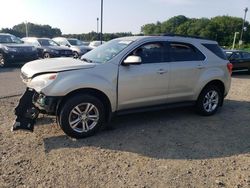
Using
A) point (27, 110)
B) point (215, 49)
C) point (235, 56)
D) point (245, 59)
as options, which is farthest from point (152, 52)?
point (245, 59)

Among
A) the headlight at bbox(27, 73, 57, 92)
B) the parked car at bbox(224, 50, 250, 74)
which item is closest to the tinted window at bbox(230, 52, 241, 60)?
the parked car at bbox(224, 50, 250, 74)

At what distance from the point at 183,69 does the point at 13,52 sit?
10.9 metres

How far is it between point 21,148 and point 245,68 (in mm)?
13072

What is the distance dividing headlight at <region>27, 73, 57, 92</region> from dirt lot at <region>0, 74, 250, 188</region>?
0.89 meters

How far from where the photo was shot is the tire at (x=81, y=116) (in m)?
4.62

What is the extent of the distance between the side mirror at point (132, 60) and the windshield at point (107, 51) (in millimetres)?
278

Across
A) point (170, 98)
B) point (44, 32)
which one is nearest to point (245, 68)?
point (170, 98)

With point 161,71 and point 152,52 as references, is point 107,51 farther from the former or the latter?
point 161,71

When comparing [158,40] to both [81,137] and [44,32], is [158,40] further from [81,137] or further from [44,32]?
[44,32]

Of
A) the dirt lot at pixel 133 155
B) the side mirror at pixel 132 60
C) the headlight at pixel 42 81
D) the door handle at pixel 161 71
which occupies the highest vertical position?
the side mirror at pixel 132 60

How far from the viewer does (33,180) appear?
3.48 metres

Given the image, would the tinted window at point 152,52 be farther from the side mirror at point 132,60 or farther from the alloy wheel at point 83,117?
the alloy wheel at point 83,117

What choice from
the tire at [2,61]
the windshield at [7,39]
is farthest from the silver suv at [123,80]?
the windshield at [7,39]

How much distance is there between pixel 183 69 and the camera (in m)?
5.77
